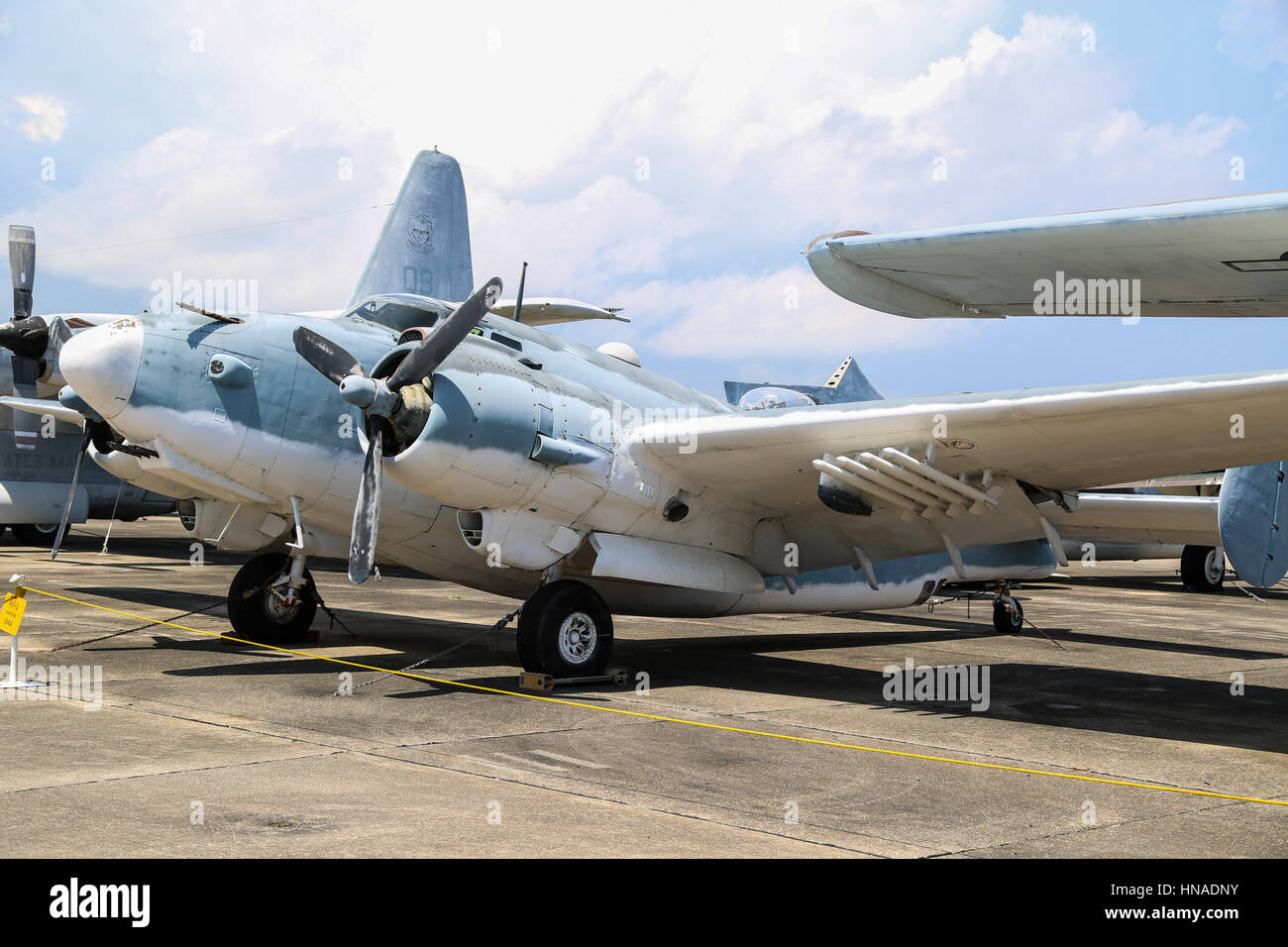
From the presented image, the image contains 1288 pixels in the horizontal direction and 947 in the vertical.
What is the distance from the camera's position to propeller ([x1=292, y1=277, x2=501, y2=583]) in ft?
35.4

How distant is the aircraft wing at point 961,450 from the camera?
969 cm

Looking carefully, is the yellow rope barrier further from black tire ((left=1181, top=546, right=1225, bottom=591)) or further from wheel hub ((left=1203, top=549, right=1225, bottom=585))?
wheel hub ((left=1203, top=549, right=1225, bottom=585))

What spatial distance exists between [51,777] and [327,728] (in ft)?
7.67

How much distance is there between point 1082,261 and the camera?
7.23m

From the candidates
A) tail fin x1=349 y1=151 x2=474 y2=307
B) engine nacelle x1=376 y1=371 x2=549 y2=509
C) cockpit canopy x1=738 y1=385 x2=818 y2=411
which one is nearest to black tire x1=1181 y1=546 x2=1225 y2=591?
cockpit canopy x1=738 y1=385 x2=818 y2=411

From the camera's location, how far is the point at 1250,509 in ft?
43.4

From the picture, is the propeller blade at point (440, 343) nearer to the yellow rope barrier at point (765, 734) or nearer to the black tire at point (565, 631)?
the black tire at point (565, 631)

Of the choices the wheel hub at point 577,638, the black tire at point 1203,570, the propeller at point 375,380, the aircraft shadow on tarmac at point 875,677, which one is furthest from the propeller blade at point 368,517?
the black tire at point 1203,570

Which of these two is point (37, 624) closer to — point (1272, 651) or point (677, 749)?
point (677, 749)

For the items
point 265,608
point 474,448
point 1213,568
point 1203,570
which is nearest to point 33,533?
point 265,608

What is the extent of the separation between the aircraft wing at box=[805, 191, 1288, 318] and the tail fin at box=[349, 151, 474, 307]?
16033 millimetres

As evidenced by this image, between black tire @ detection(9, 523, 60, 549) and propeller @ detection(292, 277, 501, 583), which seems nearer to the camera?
propeller @ detection(292, 277, 501, 583)

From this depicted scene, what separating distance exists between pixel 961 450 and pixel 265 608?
27.5ft

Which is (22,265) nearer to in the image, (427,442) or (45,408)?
(45,408)
